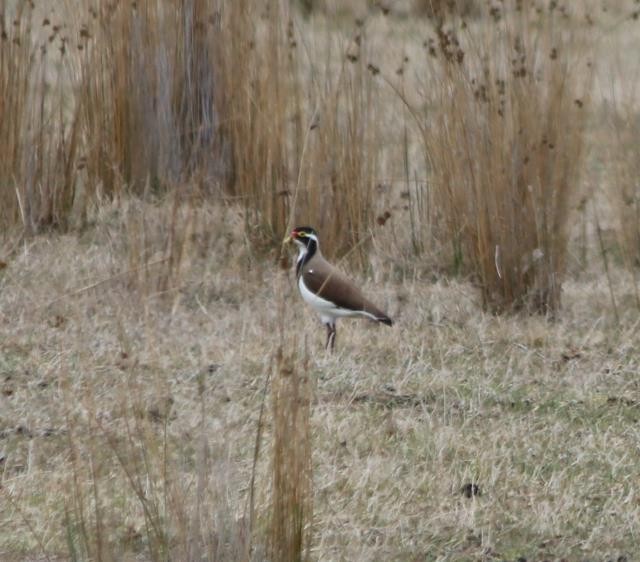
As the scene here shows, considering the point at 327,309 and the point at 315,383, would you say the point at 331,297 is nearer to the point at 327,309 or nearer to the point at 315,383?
the point at 327,309

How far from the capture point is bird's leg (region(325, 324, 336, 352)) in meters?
5.78

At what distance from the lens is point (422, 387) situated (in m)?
5.43

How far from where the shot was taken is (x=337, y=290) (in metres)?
5.75

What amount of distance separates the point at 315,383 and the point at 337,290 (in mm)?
487

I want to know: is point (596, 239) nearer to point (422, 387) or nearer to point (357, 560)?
point (422, 387)

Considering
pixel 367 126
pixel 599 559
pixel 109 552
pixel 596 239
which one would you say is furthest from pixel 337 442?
pixel 596 239

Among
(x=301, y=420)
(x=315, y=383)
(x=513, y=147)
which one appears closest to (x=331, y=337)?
(x=315, y=383)

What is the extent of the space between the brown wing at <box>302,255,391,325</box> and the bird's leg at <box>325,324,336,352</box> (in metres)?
0.14

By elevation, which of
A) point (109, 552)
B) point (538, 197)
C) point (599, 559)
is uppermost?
point (538, 197)

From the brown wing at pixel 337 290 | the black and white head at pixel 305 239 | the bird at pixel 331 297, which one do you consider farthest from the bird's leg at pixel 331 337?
the black and white head at pixel 305 239

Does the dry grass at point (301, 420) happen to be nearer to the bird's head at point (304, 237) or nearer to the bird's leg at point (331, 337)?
the bird's leg at point (331, 337)

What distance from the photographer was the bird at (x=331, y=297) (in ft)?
18.9

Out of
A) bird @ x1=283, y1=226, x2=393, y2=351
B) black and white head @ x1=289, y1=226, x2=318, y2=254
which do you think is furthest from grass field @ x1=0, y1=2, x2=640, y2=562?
black and white head @ x1=289, y1=226, x2=318, y2=254

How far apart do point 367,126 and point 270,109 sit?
0.43m
